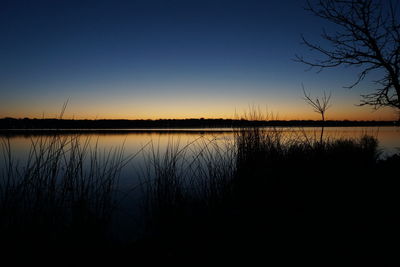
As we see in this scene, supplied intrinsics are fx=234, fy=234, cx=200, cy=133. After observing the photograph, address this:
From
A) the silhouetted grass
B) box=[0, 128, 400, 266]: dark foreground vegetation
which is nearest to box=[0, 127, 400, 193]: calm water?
box=[0, 128, 400, 266]: dark foreground vegetation

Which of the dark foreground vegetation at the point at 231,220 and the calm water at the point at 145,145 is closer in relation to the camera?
the dark foreground vegetation at the point at 231,220

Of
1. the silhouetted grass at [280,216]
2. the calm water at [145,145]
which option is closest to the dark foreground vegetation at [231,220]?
the silhouetted grass at [280,216]

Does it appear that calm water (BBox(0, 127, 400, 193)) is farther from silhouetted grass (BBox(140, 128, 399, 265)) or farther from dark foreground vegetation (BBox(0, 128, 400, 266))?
silhouetted grass (BBox(140, 128, 399, 265))

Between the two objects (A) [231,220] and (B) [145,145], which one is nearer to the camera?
(A) [231,220]

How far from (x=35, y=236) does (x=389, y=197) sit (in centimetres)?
414

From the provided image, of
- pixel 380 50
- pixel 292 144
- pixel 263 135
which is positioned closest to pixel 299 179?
pixel 263 135

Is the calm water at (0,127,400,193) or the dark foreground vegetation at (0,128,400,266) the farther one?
the calm water at (0,127,400,193)

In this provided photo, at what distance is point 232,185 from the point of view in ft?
14.8

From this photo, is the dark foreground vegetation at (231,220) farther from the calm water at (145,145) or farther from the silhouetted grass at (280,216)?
the calm water at (145,145)

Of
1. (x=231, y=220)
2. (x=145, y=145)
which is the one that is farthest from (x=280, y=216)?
(x=145, y=145)

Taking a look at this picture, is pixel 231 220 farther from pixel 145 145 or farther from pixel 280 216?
pixel 145 145

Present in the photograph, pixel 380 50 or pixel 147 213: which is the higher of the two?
pixel 380 50

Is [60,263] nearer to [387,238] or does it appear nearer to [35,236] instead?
[35,236]

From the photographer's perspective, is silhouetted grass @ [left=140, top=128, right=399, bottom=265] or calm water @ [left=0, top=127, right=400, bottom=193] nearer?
silhouetted grass @ [left=140, top=128, right=399, bottom=265]
